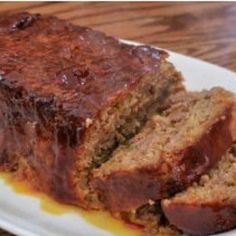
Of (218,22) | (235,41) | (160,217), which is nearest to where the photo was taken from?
(160,217)

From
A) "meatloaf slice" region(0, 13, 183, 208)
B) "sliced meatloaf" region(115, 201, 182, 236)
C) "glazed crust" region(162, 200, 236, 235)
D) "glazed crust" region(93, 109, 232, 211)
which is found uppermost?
"meatloaf slice" region(0, 13, 183, 208)

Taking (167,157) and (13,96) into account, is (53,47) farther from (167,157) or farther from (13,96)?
(167,157)

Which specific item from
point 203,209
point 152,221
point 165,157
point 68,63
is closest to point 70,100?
point 68,63

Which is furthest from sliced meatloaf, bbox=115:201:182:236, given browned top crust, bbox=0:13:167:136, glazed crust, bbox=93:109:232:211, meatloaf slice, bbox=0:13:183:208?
browned top crust, bbox=0:13:167:136

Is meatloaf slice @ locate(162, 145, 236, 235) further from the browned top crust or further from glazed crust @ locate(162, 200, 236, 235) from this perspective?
the browned top crust

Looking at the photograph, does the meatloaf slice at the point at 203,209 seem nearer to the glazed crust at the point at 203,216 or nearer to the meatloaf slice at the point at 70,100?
the glazed crust at the point at 203,216

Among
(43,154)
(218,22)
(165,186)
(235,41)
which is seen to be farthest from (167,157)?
(218,22)

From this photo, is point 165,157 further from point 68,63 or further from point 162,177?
point 68,63
